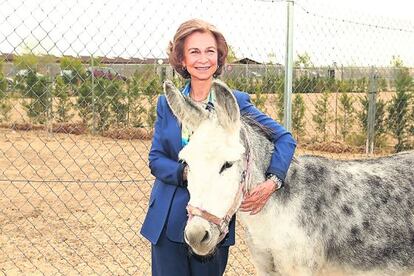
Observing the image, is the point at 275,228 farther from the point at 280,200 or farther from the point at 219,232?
the point at 219,232

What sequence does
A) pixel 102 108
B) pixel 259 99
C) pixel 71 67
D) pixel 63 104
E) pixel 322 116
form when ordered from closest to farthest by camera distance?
pixel 71 67 → pixel 259 99 → pixel 102 108 → pixel 322 116 → pixel 63 104

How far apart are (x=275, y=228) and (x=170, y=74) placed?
5.56 meters

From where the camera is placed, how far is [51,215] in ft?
21.8

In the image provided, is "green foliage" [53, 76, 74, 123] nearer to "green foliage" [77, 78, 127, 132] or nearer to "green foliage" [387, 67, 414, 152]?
"green foliage" [77, 78, 127, 132]

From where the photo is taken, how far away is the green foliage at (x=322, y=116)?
13662mm

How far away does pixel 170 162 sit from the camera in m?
2.75

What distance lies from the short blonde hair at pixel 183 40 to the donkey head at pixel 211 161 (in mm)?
448

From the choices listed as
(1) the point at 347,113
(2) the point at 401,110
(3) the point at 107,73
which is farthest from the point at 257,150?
(1) the point at 347,113

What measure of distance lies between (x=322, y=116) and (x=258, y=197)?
11797 millimetres

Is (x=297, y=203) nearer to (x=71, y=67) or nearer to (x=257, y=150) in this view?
(x=257, y=150)

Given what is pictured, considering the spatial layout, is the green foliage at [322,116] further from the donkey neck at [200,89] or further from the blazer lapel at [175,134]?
the blazer lapel at [175,134]

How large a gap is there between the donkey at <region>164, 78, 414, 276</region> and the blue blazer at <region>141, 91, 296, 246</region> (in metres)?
0.08

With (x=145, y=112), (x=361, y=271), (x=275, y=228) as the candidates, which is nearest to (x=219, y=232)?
(x=275, y=228)

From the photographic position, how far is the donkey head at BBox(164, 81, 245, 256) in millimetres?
2295
